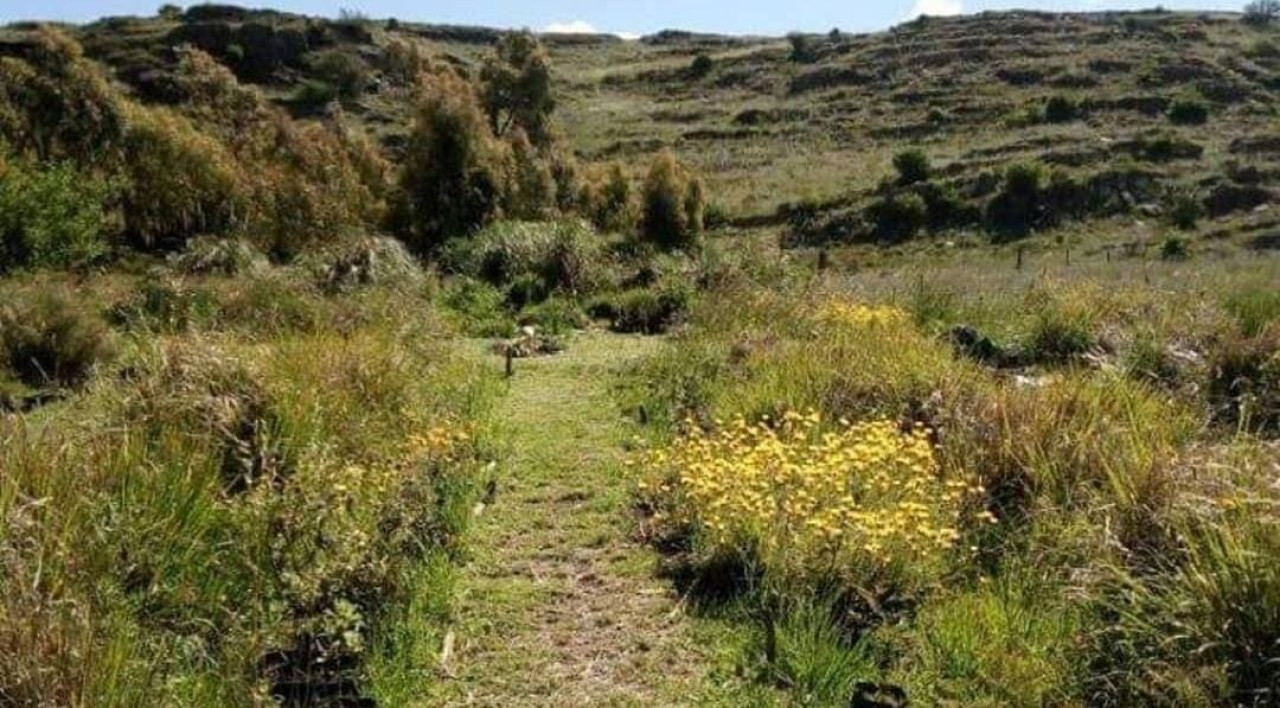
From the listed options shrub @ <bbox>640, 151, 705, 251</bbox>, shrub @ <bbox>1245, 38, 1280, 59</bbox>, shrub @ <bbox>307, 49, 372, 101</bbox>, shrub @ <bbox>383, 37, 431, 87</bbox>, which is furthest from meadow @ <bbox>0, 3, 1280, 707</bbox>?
shrub @ <bbox>1245, 38, 1280, 59</bbox>

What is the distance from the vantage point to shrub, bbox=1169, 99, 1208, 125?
1882 inches

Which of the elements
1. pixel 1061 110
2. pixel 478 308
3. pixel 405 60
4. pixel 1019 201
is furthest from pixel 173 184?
pixel 1061 110

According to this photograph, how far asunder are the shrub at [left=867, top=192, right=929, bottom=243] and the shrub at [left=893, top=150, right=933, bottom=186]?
7.24 ft

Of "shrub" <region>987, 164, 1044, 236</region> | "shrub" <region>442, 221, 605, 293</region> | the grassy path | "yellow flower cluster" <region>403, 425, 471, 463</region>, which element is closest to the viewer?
the grassy path

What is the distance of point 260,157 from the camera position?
2488 centimetres

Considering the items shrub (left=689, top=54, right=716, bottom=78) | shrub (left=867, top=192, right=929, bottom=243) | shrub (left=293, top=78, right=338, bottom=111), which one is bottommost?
shrub (left=867, top=192, right=929, bottom=243)

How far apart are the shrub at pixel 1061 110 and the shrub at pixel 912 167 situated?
1193 centimetres

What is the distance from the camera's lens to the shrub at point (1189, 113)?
157ft

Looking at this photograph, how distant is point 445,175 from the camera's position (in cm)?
2278

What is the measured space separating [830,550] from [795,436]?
1401mm

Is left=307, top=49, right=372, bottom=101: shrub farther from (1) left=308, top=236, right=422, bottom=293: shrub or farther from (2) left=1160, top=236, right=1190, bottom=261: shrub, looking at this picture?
(1) left=308, top=236, right=422, bottom=293: shrub

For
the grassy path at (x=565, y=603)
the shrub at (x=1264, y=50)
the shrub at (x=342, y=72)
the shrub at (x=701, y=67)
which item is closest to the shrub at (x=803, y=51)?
the shrub at (x=701, y=67)

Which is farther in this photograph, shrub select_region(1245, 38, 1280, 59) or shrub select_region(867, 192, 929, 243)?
shrub select_region(1245, 38, 1280, 59)

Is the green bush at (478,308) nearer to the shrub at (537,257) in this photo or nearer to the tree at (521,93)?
the shrub at (537,257)
